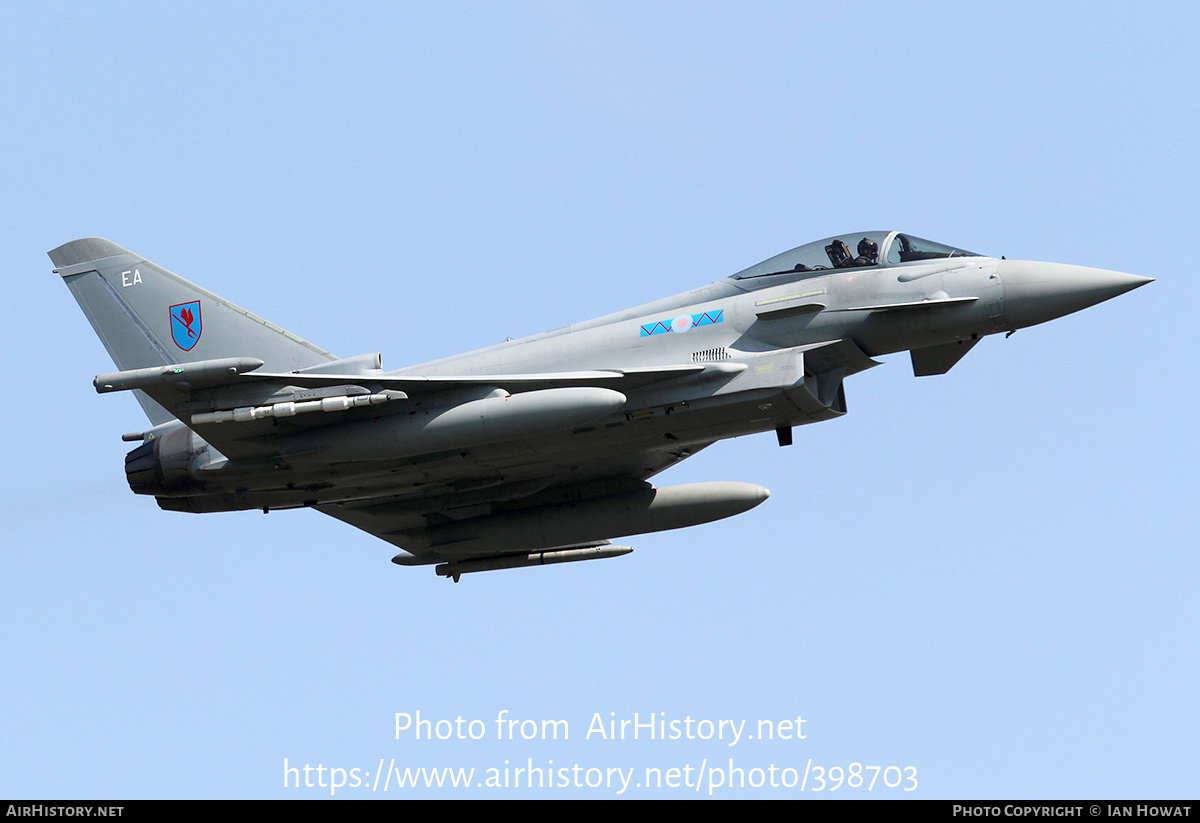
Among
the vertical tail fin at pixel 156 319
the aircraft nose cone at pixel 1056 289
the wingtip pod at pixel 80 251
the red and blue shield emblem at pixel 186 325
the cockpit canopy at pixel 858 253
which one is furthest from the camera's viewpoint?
the wingtip pod at pixel 80 251

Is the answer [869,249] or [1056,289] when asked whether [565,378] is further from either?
[1056,289]

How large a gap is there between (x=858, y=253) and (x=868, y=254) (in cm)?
13

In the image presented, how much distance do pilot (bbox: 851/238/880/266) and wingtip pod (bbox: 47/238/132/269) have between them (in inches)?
409

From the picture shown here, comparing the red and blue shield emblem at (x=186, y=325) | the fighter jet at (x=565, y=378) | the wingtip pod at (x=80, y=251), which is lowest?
the fighter jet at (x=565, y=378)

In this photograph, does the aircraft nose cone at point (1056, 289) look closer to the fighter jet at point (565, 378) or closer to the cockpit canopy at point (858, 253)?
the fighter jet at point (565, 378)

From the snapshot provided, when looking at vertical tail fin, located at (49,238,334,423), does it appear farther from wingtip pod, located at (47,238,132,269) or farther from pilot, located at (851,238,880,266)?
pilot, located at (851,238,880,266)

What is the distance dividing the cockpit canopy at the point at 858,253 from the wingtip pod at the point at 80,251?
909 centimetres

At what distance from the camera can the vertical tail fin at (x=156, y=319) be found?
1772cm

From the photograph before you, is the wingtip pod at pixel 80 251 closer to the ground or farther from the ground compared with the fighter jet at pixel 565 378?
farther from the ground

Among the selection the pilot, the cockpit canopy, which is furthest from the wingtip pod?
the pilot

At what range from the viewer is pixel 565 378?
52.2 feet

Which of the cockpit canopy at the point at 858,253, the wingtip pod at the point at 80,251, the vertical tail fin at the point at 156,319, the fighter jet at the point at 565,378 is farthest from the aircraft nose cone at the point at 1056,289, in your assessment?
the wingtip pod at the point at 80,251
